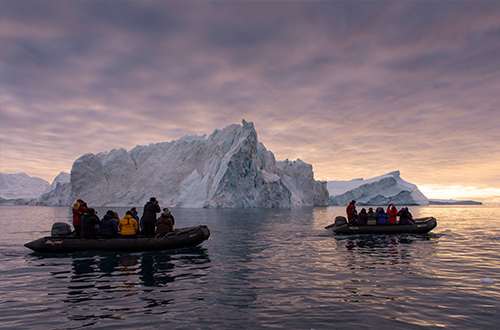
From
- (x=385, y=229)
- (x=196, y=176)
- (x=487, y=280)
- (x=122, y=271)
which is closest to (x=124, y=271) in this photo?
(x=122, y=271)

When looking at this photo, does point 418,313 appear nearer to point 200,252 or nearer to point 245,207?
point 200,252

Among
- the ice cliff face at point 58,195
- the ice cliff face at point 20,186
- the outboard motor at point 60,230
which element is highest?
the ice cliff face at point 20,186

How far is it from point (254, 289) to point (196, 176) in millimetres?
63227

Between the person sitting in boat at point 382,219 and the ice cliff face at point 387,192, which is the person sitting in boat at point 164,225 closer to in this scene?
the person sitting in boat at point 382,219

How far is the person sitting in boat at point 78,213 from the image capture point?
13.3 meters

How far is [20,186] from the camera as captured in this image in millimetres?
141250

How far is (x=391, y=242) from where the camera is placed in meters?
16.0

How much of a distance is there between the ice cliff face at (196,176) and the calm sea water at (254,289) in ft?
151

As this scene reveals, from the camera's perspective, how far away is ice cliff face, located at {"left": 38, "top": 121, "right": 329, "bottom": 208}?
6019cm

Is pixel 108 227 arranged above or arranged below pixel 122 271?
above

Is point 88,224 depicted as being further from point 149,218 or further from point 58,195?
point 58,195

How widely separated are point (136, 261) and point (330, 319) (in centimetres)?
790

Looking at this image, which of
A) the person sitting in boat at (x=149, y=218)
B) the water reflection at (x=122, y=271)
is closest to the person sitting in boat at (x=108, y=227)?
the water reflection at (x=122, y=271)

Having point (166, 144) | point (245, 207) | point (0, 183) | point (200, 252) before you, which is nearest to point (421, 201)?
point (245, 207)
